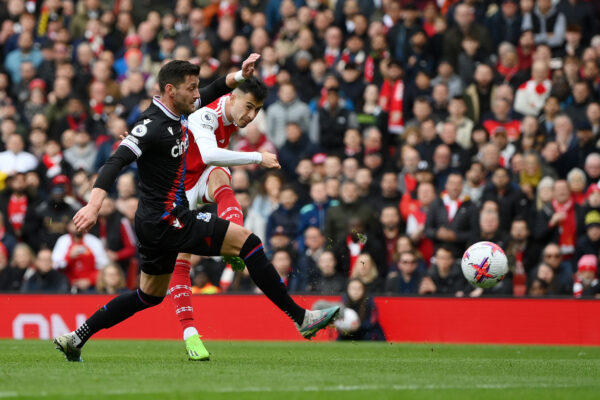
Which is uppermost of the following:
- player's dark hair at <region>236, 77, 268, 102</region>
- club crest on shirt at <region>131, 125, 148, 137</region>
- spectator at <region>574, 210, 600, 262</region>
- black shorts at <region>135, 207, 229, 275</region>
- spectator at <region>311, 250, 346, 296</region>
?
player's dark hair at <region>236, 77, 268, 102</region>

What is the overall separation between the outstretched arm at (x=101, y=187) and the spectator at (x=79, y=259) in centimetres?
778

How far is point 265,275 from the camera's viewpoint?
366 inches

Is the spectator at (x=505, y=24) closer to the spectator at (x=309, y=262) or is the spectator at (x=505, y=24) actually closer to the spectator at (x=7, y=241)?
the spectator at (x=309, y=262)

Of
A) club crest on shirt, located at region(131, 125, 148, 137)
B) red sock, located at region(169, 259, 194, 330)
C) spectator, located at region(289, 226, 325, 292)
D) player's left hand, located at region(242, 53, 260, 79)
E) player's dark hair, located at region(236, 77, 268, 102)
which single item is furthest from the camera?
spectator, located at region(289, 226, 325, 292)

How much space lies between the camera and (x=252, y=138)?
17.0 meters

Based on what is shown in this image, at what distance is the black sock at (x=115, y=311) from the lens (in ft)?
30.8

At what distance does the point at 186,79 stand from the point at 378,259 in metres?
6.61

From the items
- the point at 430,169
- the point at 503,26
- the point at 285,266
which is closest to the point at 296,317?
the point at 285,266

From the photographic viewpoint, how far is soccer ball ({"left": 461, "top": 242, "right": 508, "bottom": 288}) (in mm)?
10992

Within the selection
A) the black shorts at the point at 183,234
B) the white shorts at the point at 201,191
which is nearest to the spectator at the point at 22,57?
the white shorts at the point at 201,191

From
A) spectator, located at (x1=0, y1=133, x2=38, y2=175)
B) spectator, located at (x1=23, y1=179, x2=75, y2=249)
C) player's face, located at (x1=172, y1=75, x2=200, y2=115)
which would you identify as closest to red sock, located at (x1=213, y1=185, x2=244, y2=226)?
player's face, located at (x1=172, y1=75, x2=200, y2=115)

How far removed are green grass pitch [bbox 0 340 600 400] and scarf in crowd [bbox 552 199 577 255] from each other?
2732mm

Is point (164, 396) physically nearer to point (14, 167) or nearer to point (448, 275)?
point (448, 275)

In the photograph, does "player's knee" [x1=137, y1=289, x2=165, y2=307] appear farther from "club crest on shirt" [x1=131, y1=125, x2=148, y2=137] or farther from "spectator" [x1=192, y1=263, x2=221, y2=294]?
"spectator" [x1=192, y1=263, x2=221, y2=294]
